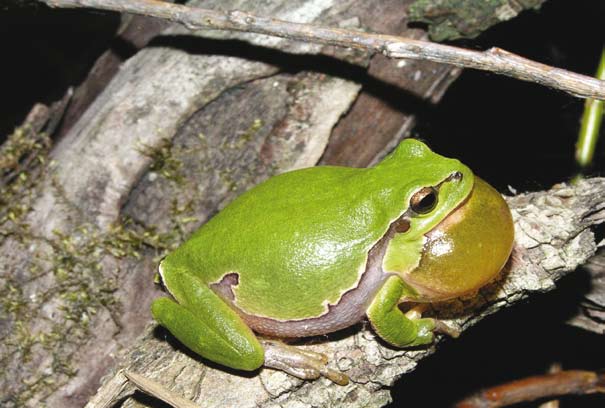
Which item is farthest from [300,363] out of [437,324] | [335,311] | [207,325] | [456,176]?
[456,176]

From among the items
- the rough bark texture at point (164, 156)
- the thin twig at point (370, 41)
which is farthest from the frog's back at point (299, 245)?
the rough bark texture at point (164, 156)

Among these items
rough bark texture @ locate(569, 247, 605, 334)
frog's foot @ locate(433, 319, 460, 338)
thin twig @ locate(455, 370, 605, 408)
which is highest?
frog's foot @ locate(433, 319, 460, 338)

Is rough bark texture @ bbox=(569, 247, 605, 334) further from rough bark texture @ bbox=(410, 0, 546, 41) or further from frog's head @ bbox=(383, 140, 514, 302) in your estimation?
rough bark texture @ bbox=(410, 0, 546, 41)

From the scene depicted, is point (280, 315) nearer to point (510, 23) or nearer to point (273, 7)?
point (273, 7)

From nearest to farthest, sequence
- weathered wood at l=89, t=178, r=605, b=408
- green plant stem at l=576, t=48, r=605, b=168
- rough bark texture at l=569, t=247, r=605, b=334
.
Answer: weathered wood at l=89, t=178, r=605, b=408
rough bark texture at l=569, t=247, r=605, b=334
green plant stem at l=576, t=48, r=605, b=168

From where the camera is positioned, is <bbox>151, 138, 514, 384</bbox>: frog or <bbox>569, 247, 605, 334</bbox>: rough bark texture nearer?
<bbox>151, 138, 514, 384</bbox>: frog

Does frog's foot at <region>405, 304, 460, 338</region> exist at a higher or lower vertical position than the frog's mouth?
lower

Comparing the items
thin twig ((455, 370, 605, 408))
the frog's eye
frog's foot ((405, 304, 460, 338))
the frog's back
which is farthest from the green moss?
thin twig ((455, 370, 605, 408))

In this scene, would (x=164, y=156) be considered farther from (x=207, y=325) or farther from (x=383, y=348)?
(x=383, y=348)
